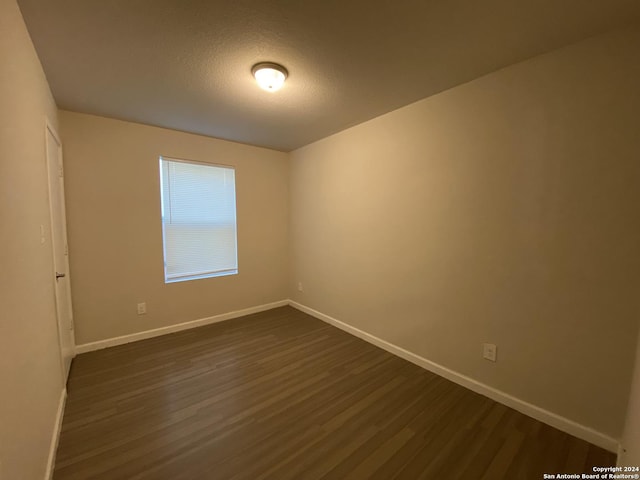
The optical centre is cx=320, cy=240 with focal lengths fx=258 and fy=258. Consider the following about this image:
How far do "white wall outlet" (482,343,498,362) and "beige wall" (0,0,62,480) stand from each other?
2615mm

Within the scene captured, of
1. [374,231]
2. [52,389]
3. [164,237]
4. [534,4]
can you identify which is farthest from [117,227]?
[534,4]

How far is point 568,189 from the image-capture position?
63.5 inches

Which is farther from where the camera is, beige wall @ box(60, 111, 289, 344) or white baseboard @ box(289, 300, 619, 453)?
beige wall @ box(60, 111, 289, 344)

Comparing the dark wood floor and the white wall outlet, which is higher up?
the white wall outlet

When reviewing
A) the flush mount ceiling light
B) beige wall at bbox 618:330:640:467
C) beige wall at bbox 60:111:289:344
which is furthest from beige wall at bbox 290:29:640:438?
beige wall at bbox 60:111:289:344

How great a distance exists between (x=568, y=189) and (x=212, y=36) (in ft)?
7.70

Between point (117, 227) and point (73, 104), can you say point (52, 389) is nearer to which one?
point (117, 227)

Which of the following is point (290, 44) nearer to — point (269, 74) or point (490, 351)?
point (269, 74)

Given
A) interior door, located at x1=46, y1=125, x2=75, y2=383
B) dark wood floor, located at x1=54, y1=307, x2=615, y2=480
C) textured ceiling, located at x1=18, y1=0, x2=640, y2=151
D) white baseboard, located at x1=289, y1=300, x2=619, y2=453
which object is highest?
textured ceiling, located at x1=18, y1=0, x2=640, y2=151

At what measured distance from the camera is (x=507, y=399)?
6.24 ft

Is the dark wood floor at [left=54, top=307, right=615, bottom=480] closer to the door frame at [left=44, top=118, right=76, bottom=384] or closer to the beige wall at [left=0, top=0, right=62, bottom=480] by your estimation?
the door frame at [left=44, top=118, right=76, bottom=384]

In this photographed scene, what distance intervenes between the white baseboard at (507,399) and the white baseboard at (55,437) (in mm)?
2514

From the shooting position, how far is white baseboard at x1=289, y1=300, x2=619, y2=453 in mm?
1563

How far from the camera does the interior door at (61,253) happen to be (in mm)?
1993
